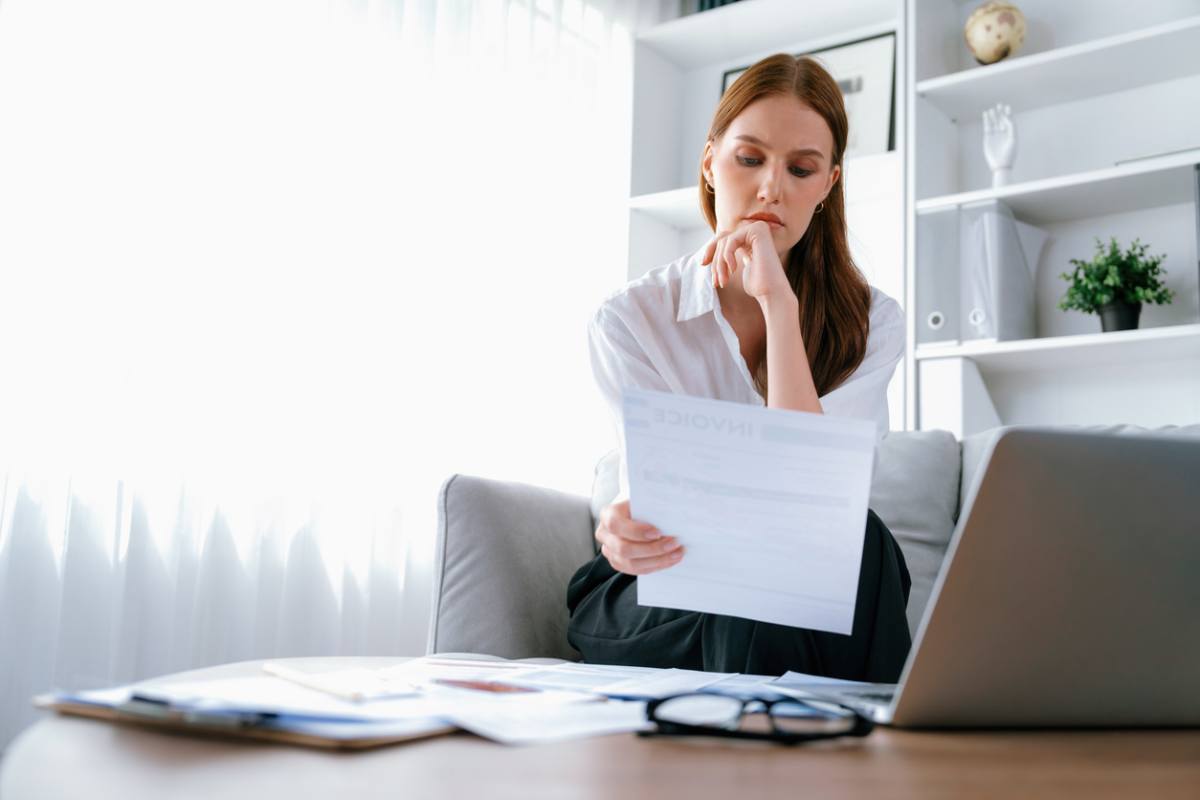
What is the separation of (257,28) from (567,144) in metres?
1.06

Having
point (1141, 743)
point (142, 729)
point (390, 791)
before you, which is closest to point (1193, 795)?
point (1141, 743)

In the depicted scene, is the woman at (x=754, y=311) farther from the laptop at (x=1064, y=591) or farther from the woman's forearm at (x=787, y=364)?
the laptop at (x=1064, y=591)

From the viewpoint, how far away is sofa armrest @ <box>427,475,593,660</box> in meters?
1.48

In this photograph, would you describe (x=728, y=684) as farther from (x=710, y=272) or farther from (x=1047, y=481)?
(x=710, y=272)

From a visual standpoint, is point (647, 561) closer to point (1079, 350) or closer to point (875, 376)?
point (875, 376)

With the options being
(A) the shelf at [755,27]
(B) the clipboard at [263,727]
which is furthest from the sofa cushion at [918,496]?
(A) the shelf at [755,27]

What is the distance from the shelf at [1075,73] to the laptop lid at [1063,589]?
2226 mm

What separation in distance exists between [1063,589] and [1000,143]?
235cm

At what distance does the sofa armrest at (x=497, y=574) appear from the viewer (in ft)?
4.85

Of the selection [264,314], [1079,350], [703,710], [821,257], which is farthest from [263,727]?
[1079,350]

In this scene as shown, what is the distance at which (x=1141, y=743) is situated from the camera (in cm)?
59

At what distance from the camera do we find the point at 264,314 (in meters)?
2.18

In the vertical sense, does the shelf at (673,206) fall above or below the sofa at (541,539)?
above

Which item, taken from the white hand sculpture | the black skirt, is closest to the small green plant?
the white hand sculpture
